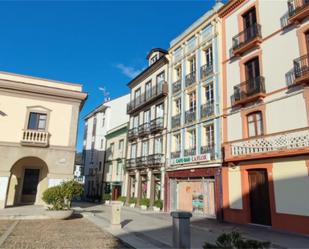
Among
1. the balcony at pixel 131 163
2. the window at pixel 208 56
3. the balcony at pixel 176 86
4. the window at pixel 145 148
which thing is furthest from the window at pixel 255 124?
the balcony at pixel 131 163

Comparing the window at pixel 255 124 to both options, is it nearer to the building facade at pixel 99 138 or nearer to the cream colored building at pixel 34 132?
the cream colored building at pixel 34 132

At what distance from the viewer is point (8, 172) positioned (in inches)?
746

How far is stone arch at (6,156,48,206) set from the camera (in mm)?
21844

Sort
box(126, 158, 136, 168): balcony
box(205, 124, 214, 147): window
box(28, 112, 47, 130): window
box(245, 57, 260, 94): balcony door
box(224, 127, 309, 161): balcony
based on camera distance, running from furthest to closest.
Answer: box(126, 158, 136, 168): balcony, box(28, 112, 47, 130): window, box(205, 124, 214, 147): window, box(245, 57, 260, 94): balcony door, box(224, 127, 309, 161): balcony

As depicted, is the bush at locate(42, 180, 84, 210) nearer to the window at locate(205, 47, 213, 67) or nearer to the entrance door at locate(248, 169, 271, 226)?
the entrance door at locate(248, 169, 271, 226)

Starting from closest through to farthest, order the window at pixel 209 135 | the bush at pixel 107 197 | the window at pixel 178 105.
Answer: the window at pixel 209 135
the window at pixel 178 105
the bush at pixel 107 197

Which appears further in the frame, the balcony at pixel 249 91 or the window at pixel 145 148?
the window at pixel 145 148

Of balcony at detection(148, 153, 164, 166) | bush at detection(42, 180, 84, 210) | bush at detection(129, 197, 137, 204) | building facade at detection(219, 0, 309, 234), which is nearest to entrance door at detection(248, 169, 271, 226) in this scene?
building facade at detection(219, 0, 309, 234)

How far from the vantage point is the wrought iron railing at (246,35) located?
16219 mm

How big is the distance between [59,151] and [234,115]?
502 inches

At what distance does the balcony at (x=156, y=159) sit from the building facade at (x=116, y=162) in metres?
6.48

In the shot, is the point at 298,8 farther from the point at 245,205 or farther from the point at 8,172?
the point at 8,172

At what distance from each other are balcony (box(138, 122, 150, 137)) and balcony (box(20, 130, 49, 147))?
9.52m

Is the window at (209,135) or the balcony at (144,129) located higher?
the balcony at (144,129)
